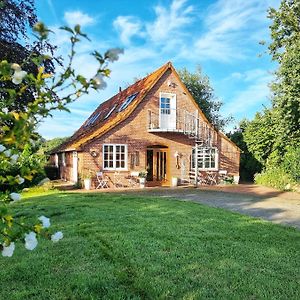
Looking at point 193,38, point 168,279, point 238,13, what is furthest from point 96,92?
point 193,38

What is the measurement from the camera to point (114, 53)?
70.1 inches

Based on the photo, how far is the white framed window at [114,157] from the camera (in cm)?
1952

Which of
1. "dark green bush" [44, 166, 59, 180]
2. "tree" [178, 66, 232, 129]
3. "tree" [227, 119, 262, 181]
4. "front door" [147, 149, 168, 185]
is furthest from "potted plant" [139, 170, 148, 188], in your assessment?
"tree" [178, 66, 232, 129]

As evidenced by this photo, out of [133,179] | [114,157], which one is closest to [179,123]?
[133,179]

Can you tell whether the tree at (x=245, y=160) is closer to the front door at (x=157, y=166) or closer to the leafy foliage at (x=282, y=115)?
the leafy foliage at (x=282, y=115)

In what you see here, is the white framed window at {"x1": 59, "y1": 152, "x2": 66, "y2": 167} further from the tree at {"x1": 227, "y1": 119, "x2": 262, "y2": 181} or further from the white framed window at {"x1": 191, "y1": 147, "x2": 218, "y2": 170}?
the tree at {"x1": 227, "y1": 119, "x2": 262, "y2": 181}

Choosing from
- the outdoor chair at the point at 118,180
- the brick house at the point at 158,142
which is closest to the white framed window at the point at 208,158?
the brick house at the point at 158,142

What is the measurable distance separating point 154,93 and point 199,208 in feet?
38.0

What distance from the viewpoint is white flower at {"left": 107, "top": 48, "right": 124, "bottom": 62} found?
1.77 metres

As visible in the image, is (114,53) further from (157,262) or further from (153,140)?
(153,140)

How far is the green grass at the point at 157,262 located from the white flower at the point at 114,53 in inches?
121

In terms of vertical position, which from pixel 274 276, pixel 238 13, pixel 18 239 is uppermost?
pixel 238 13

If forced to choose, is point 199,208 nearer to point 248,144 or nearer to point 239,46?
point 239,46

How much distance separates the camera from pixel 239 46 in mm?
17906
